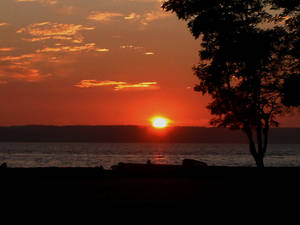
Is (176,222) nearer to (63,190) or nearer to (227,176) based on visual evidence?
(63,190)

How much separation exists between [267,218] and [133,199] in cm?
681

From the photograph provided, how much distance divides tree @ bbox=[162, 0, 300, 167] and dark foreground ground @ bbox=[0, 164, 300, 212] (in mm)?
3932

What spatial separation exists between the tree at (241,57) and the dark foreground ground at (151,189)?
3932 mm

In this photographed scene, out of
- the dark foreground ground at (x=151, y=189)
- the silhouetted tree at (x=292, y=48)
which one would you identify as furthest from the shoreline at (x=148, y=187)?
the silhouetted tree at (x=292, y=48)

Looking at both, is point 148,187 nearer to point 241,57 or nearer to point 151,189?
point 151,189

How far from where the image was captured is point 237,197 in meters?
21.4

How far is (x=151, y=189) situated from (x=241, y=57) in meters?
9.52

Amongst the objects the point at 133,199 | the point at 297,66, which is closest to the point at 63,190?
the point at 133,199

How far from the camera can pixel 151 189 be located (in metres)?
24.7

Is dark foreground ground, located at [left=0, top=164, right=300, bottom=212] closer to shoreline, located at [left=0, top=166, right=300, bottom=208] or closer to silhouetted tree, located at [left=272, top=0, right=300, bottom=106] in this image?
shoreline, located at [left=0, top=166, right=300, bottom=208]

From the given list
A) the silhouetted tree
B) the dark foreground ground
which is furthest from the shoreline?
the silhouetted tree

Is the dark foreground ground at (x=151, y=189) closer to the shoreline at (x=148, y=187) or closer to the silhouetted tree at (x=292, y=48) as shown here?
the shoreline at (x=148, y=187)

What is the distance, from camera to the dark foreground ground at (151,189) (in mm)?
19016

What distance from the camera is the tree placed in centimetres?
2700
